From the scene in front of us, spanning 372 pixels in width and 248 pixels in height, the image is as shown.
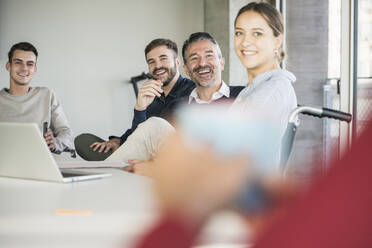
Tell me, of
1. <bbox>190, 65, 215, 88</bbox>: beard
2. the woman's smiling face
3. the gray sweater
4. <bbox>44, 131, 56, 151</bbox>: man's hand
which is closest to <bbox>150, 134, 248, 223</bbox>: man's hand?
the woman's smiling face

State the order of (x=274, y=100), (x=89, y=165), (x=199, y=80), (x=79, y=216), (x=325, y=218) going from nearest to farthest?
(x=325, y=218), (x=79, y=216), (x=274, y=100), (x=89, y=165), (x=199, y=80)

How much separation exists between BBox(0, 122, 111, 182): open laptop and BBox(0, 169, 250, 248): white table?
0.04 meters

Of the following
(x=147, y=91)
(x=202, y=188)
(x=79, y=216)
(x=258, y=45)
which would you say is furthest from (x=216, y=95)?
(x=202, y=188)

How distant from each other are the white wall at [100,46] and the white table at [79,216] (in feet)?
15.3

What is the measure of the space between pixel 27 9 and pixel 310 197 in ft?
19.6

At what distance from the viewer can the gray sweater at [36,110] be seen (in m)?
3.95

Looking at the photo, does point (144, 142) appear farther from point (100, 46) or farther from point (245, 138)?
point (100, 46)

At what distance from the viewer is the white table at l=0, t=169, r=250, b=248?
0.37m

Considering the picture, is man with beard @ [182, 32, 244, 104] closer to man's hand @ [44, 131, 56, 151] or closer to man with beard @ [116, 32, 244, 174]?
man with beard @ [116, 32, 244, 174]

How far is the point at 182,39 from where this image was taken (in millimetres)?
5844

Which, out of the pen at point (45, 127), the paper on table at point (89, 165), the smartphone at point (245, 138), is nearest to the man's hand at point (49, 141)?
the pen at point (45, 127)

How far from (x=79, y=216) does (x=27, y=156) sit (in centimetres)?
62

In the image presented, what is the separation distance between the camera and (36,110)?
4008 millimetres

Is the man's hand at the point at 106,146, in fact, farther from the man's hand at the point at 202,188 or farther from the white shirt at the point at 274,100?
the man's hand at the point at 202,188
